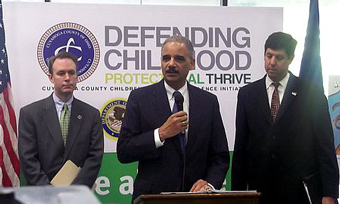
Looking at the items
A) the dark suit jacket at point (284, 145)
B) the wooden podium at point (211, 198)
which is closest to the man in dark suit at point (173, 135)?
the dark suit jacket at point (284, 145)

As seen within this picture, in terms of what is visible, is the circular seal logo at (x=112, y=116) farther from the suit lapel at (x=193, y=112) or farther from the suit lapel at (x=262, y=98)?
the suit lapel at (x=262, y=98)

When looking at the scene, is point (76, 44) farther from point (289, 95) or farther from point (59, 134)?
point (289, 95)

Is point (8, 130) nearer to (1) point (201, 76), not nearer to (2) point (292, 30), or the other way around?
(1) point (201, 76)

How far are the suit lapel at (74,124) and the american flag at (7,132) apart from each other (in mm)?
508

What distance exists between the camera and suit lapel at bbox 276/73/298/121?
533 cm

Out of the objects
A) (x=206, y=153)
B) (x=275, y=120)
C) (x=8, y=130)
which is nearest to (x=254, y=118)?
(x=275, y=120)

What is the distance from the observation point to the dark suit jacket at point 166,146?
15.8ft

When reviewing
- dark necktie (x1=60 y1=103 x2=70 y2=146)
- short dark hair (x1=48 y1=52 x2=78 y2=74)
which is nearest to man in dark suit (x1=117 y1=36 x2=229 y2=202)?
dark necktie (x1=60 y1=103 x2=70 y2=146)

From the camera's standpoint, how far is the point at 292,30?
24.6 feet

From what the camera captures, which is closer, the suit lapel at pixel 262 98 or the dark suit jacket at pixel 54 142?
the suit lapel at pixel 262 98

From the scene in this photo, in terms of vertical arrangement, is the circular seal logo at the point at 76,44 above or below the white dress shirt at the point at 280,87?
above

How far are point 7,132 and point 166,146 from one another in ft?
5.55

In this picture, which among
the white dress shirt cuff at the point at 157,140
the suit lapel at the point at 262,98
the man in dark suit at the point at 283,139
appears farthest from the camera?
the suit lapel at the point at 262,98

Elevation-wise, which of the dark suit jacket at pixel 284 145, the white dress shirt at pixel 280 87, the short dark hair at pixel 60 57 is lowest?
the dark suit jacket at pixel 284 145
